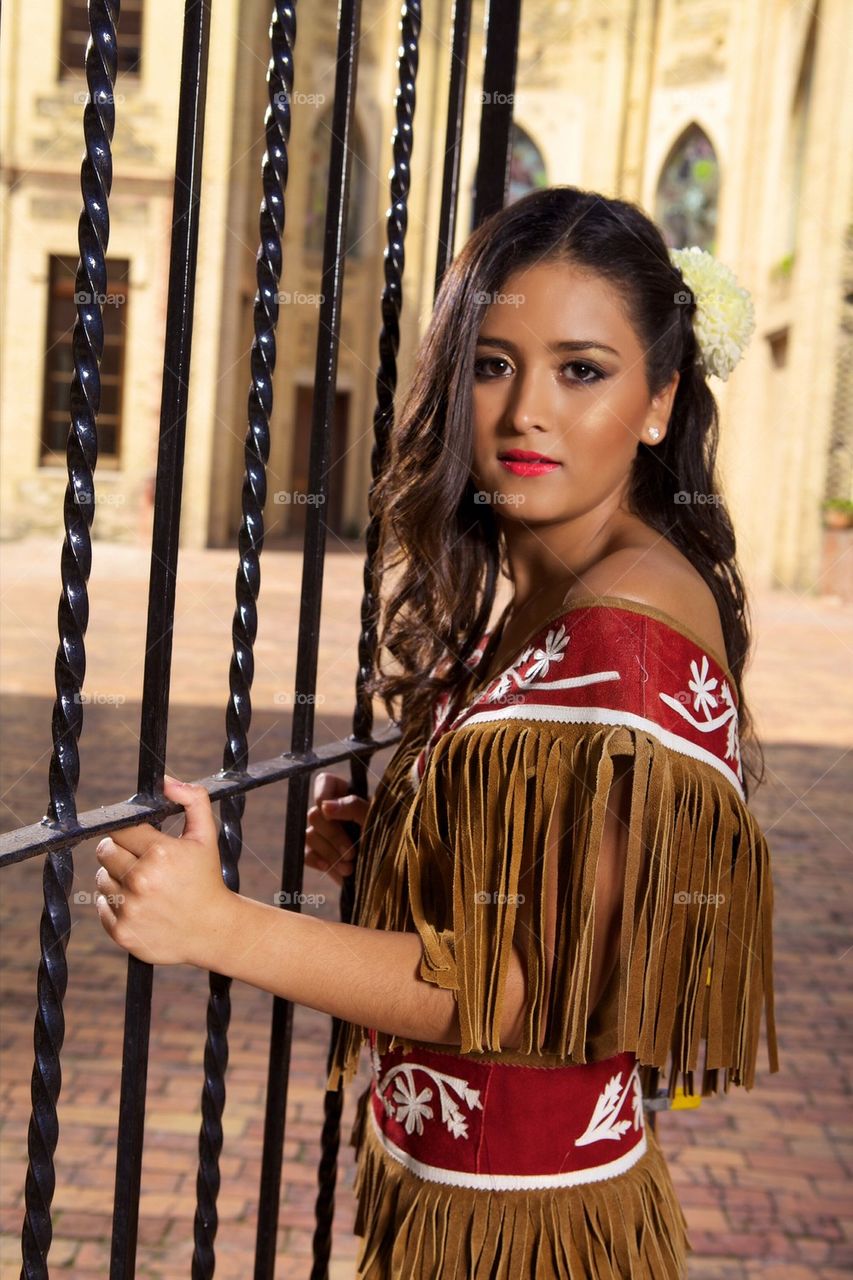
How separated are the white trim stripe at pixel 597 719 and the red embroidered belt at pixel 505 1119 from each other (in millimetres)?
371

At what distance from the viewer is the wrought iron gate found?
1.14m

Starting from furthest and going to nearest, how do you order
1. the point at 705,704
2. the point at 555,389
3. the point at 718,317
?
the point at 718,317
the point at 555,389
the point at 705,704

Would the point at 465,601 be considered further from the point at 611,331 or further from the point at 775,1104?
the point at 775,1104

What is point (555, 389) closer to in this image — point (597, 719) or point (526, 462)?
point (526, 462)

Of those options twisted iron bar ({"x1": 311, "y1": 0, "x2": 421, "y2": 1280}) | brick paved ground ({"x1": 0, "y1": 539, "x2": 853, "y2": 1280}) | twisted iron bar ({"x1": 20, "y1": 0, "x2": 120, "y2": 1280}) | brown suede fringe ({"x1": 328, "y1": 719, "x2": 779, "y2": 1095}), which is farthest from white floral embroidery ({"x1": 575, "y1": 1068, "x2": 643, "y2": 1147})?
brick paved ground ({"x1": 0, "y1": 539, "x2": 853, "y2": 1280})

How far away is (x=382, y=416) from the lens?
184 centimetres

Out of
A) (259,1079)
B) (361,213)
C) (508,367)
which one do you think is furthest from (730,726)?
(361,213)

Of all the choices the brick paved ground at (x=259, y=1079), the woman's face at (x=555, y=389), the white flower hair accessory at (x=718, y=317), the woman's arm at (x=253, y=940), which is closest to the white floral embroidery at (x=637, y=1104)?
the woman's arm at (x=253, y=940)

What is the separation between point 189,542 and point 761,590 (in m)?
8.00

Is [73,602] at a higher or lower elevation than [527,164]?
lower

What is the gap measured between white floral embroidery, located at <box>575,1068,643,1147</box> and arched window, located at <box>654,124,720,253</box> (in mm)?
23990

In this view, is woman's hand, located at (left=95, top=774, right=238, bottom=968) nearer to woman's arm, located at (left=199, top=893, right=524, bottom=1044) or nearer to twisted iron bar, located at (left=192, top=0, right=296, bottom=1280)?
woman's arm, located at (left=199, top=893, right=524, bottom=1044)

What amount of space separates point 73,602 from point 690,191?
25339 millimetres

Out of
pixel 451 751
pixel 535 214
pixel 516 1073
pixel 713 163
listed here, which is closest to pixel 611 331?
pixel 535 214
